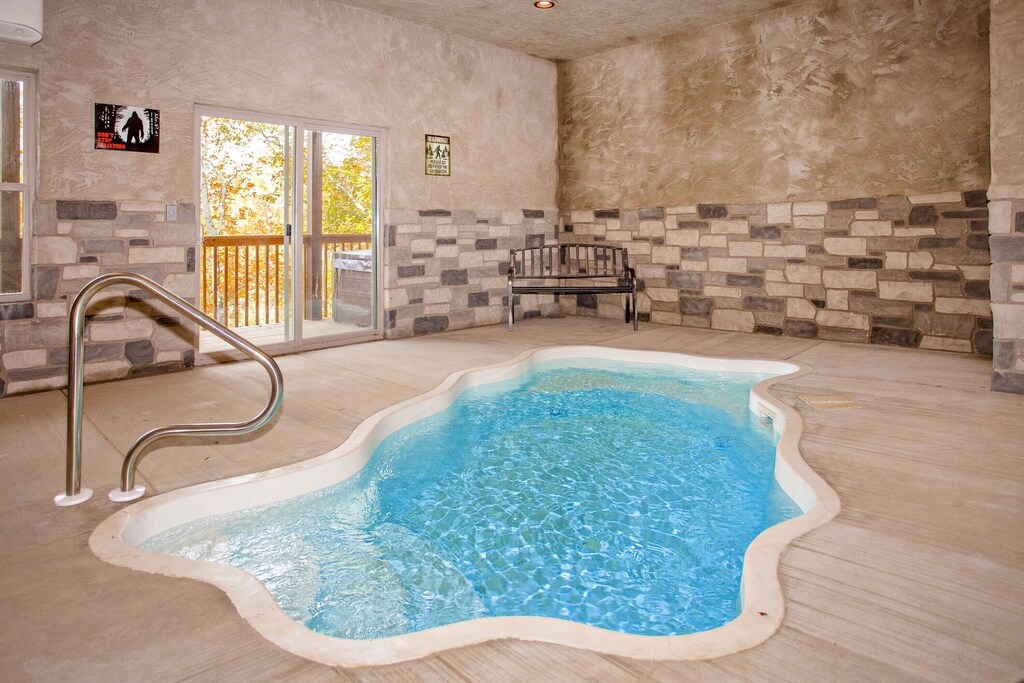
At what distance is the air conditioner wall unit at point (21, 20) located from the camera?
3.13 metres

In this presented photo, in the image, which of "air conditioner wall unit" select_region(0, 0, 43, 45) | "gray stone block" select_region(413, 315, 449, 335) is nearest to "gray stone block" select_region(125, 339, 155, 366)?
"air conditioner wall unit" select_region(0, 0, 43, 45)

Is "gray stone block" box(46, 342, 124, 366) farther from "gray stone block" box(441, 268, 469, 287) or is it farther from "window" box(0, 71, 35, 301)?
"gray stone block" box(441, 268, 469, 287)

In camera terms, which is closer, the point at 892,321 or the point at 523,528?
the point at 523,528

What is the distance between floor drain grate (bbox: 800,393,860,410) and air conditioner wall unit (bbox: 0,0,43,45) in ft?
14.4

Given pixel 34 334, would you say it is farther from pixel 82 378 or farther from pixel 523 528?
pixel 523 528

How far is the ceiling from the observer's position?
17.2 ft

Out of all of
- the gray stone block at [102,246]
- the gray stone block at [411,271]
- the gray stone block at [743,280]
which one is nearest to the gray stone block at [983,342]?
the gray stone block at [743,280]

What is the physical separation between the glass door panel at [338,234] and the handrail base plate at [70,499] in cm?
296

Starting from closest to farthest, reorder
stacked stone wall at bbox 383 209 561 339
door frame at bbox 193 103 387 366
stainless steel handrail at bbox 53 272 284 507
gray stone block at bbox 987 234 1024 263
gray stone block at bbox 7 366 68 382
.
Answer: stainless steel handrail at bbox 53 272 284 507
gray stone block at bbox 987 234 1024 263
gray stone block at bbox 7 366 68 382
door frame at bbox 193 103 387 366
stacked stone wall at bbox 383 209 561 339

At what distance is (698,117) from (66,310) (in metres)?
5.17

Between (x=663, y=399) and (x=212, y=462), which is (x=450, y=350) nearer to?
(x=663, y=399)

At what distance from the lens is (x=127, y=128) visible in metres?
→ 4.14

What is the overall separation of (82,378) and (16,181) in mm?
2304

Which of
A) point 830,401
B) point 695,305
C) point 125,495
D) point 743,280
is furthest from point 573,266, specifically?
point 125,495
